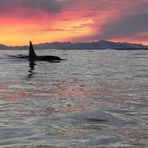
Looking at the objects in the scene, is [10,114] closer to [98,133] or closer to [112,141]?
[98,133]

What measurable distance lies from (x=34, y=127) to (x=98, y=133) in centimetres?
236

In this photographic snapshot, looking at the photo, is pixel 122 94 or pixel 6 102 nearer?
pixel 6 102

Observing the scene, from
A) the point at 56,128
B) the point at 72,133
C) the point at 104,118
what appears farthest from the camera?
the point at 104,118

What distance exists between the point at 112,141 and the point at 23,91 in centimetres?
1346

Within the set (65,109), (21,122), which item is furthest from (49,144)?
(65,109)

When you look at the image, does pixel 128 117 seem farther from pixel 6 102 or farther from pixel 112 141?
pixel 6 102

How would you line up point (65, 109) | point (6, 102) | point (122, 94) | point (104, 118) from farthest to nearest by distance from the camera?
point (122, 94)
point (6, 102)
point (65, 109)
point (104, 118)

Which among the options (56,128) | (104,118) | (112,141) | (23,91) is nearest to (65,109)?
(104,118)

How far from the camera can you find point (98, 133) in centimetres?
1130

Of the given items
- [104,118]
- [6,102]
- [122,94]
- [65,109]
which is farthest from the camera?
[122,94]

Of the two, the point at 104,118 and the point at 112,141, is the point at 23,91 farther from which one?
the point at 112,141

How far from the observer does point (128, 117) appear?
46.4ft

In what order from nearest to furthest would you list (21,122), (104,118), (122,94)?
(21,122), (104,118), (122,94)

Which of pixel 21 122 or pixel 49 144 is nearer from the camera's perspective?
pixel 49 144
